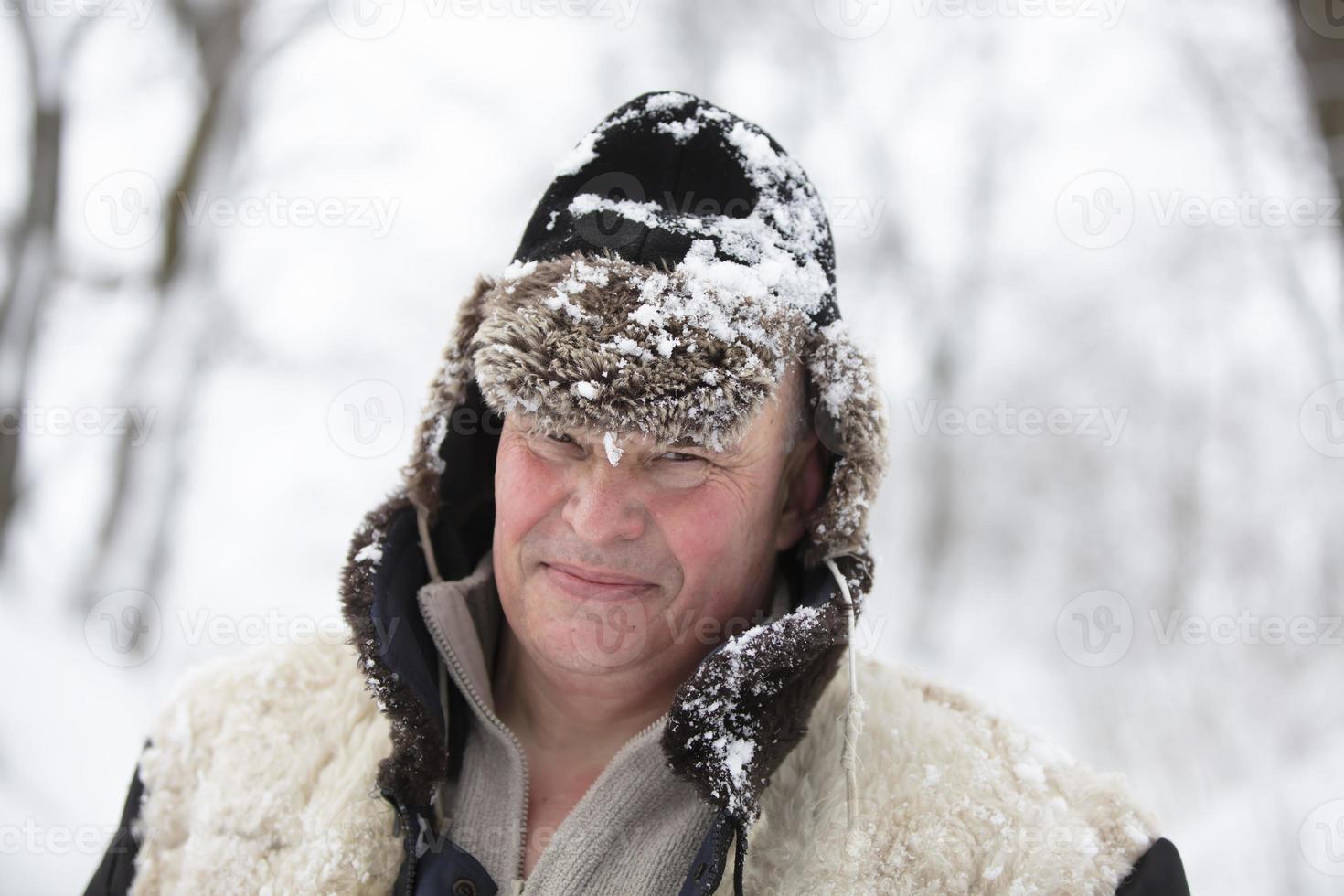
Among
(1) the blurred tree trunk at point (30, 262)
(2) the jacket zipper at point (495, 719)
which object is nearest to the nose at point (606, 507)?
(2) the jacket zipper at point (495, 719)

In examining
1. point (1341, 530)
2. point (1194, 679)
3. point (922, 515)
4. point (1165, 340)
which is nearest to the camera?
point (1341, 530)

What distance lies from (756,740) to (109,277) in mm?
8366

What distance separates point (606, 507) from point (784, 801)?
1.95 ft

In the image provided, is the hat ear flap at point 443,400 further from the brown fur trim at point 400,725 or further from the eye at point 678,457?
the eye at point 678,457

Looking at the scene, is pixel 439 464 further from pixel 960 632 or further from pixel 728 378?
pixel 960 632

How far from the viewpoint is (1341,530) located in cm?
614

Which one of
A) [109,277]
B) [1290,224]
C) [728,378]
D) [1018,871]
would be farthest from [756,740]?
[109,277]

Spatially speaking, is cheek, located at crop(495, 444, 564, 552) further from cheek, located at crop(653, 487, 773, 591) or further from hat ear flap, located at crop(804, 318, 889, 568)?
hat ear flap, located at crop(804, 318, 889, 568)

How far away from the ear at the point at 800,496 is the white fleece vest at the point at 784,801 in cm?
31

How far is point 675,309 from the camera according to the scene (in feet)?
4.65

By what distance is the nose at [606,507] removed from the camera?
150 centimetres

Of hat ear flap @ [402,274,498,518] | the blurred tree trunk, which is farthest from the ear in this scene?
the blurred tree trunk

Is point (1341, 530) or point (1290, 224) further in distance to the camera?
point (1341, 530)

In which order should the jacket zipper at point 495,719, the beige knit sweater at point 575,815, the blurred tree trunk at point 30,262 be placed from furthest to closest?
the blurred tree trunk at point 30,262
the jacket zipper at point 495,719
the beige knit sweater at point 575,815
